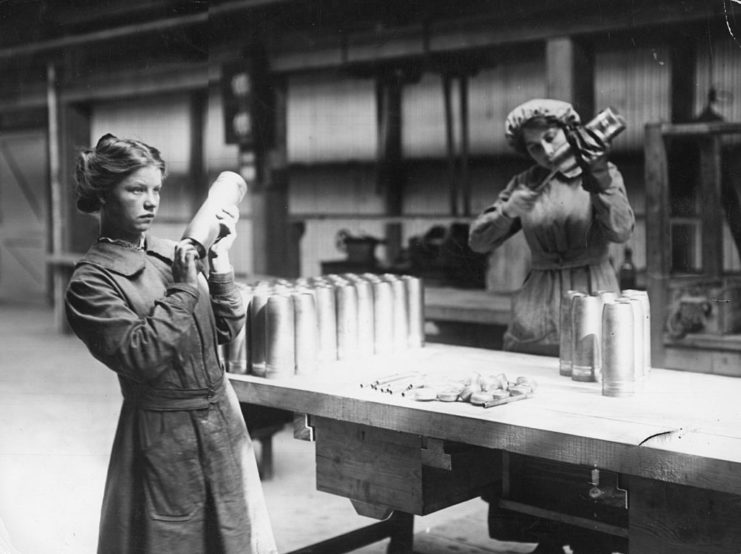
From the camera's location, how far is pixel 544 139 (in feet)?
11.8

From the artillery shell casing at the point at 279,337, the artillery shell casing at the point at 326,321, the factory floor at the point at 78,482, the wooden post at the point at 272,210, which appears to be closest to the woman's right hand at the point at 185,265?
the artillery shell casing at the point at 279,337

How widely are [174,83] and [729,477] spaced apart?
26.9 ft

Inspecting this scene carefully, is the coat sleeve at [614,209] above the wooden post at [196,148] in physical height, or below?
below

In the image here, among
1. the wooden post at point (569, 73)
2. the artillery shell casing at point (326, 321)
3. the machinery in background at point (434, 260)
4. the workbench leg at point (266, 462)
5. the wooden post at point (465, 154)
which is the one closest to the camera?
the artillery shell casing at point (326, 321)

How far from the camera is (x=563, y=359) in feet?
9.92

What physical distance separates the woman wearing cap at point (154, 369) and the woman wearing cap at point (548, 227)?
58.5 inches

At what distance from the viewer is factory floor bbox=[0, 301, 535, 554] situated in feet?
12.1

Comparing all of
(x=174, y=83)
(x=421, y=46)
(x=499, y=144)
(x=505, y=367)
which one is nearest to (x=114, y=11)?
(x=174, y=83)

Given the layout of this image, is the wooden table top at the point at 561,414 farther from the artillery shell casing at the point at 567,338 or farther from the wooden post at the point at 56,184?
the wooden post at the point at 56,184

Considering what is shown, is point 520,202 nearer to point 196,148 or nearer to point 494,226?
point 494,226

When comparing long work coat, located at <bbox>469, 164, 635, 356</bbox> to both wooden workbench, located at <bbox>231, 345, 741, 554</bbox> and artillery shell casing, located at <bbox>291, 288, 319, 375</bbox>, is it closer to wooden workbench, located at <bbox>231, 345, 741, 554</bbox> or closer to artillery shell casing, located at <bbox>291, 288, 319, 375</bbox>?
wooden workbench, located at <bbox>231, 345, 741, 554</bbox>

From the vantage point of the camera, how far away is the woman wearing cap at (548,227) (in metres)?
3.55

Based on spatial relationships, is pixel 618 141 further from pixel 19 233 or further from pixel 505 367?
pixel 19 233

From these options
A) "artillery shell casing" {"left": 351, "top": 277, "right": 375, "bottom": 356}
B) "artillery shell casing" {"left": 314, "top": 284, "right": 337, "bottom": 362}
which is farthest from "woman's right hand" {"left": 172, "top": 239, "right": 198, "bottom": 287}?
"artillery shell casing" {"left": 351, "top": 277, "right": 375, "bottom": 356}
